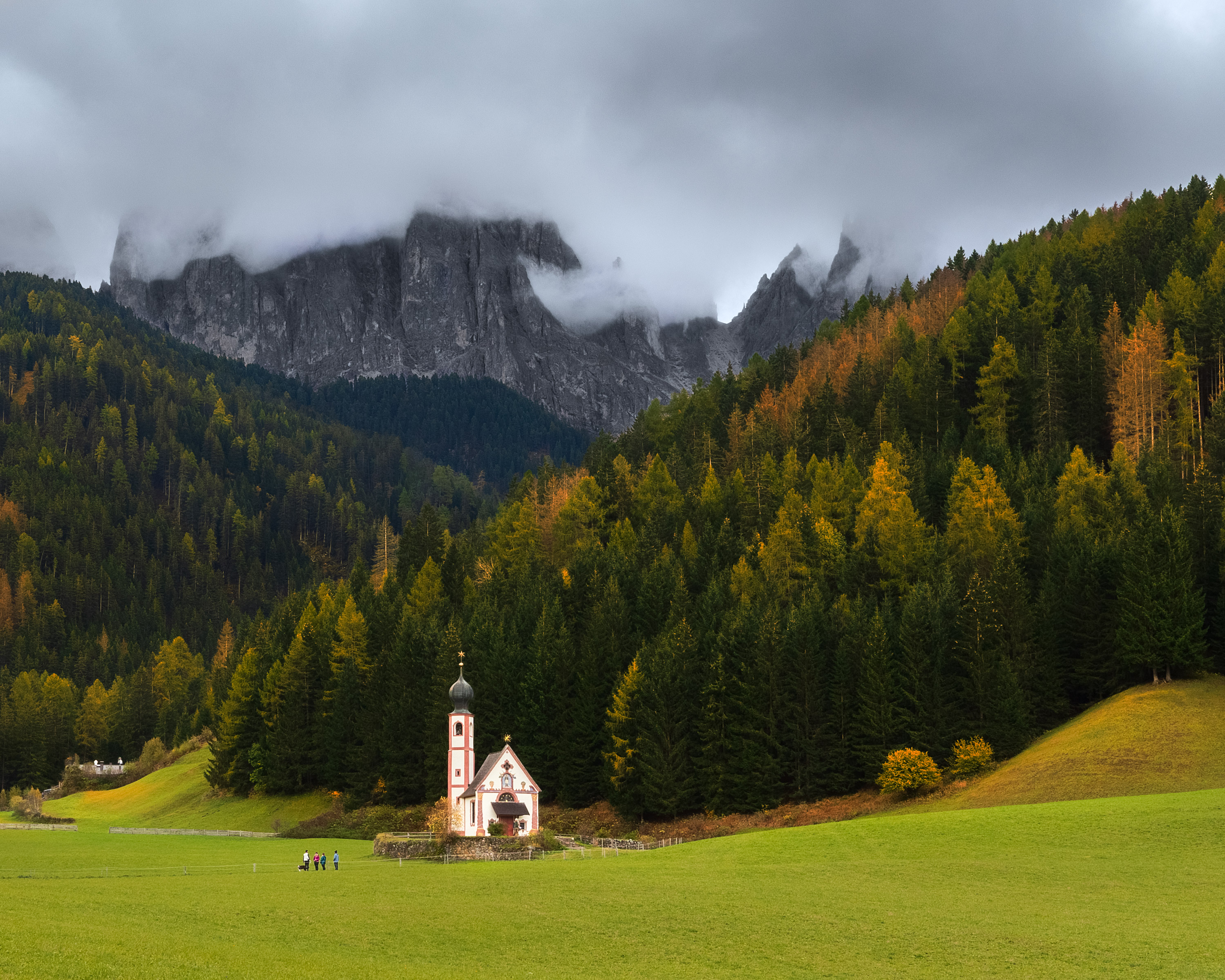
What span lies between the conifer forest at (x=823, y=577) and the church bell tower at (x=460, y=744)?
7.46m

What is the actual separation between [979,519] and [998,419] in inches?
1078

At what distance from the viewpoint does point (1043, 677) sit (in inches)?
2852

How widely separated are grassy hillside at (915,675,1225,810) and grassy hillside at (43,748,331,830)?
170ft

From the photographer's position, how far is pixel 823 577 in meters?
87.1

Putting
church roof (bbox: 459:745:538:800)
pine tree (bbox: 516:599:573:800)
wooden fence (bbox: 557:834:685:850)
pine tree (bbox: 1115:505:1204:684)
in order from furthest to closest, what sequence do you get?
pine tree (bbox: 516:599:573:800) < church roof (bbox: 459:745:538:800) < pine tree (bbox: 1115:505:1204:684) < wooden fence (bbox: 557:834:685:850)

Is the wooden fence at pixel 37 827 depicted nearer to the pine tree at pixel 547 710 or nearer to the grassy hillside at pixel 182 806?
the grassy hillside at pixel 182 806

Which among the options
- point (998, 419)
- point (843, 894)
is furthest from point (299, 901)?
point (998, 419)

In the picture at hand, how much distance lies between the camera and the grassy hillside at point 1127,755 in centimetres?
5719

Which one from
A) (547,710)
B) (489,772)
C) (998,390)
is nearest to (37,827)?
(489,772)

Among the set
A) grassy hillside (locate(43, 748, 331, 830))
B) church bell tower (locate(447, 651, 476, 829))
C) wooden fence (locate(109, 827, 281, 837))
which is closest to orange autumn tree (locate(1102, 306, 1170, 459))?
church bell tower (locate(447, 651, 476, 829))

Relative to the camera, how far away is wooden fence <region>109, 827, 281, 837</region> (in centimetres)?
8375

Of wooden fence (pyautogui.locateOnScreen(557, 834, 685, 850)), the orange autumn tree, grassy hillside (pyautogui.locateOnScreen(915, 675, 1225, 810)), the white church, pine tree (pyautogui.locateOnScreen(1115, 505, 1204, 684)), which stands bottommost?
wooden fence (pyautogui.locateOnScreen(557, 834, 685, 850))

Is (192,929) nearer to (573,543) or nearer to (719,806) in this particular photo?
(719,806)

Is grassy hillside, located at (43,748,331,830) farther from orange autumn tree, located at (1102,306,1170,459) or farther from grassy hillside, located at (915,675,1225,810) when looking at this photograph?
orange autumn tree, located at (1102,306,1170,459)
